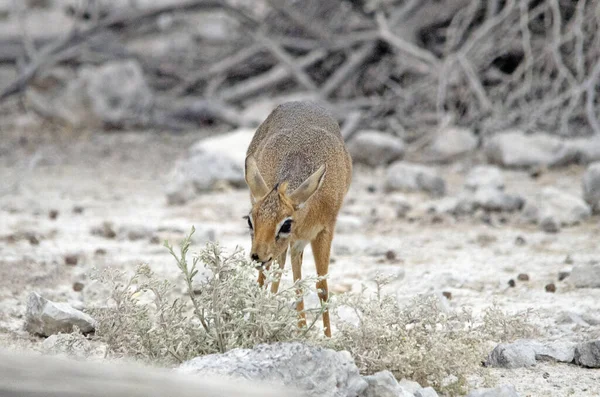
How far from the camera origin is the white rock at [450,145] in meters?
11.2

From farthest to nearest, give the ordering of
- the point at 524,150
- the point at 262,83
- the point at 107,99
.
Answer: the point at 262,83
the point at 107,99
the point at 524,150

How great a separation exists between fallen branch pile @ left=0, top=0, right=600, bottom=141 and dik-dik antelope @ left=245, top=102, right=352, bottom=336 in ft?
18.7

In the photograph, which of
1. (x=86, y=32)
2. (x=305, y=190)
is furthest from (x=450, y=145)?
(x=305, y=190)

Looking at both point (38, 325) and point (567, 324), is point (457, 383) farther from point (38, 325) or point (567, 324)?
point (38, 325)

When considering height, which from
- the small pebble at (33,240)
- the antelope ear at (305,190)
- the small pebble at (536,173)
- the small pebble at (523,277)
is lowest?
the small pebble at (523,277)

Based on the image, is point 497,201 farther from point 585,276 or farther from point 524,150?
point 585,276

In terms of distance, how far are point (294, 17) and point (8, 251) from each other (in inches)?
260

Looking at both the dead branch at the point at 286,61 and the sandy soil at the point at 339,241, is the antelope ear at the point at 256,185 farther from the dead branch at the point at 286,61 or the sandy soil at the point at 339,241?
the dead branch at the point at 286,61

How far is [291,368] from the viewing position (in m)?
3.45

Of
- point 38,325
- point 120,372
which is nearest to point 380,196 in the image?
point 38,325

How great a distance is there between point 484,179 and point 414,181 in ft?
2.33

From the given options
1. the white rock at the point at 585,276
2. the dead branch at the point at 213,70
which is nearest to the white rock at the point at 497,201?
the white rock at the point at 585,276

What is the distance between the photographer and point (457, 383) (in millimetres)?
3932

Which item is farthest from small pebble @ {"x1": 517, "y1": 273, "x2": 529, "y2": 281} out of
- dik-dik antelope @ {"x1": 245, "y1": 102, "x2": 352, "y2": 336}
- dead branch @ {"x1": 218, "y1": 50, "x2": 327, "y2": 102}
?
dead branch @ {"x1": 218, "y1": 50, "x2": 327, "y2": 102}
